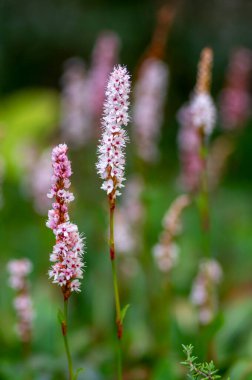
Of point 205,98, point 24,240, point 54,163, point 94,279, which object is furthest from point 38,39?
point 54,163

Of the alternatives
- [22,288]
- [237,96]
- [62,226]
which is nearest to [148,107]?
[237,96]

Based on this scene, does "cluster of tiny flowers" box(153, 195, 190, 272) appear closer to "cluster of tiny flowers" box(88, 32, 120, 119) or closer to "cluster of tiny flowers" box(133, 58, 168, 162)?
"cluster of tiny flowers" box(133, 58, 168, 162)

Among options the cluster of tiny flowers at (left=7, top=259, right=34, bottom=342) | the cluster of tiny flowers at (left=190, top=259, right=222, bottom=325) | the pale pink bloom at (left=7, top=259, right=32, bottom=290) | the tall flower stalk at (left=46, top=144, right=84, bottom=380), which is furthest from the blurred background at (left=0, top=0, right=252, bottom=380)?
the tall flower stalk at (left=46, top=144, right=84, bottom=380)

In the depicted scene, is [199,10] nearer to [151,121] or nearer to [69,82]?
[69,82]

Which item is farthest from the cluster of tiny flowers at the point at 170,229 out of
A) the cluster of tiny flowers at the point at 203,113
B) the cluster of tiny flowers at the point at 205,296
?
the cluster of tiny flowers at the point at 203,113

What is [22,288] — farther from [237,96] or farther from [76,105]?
[76,105]
